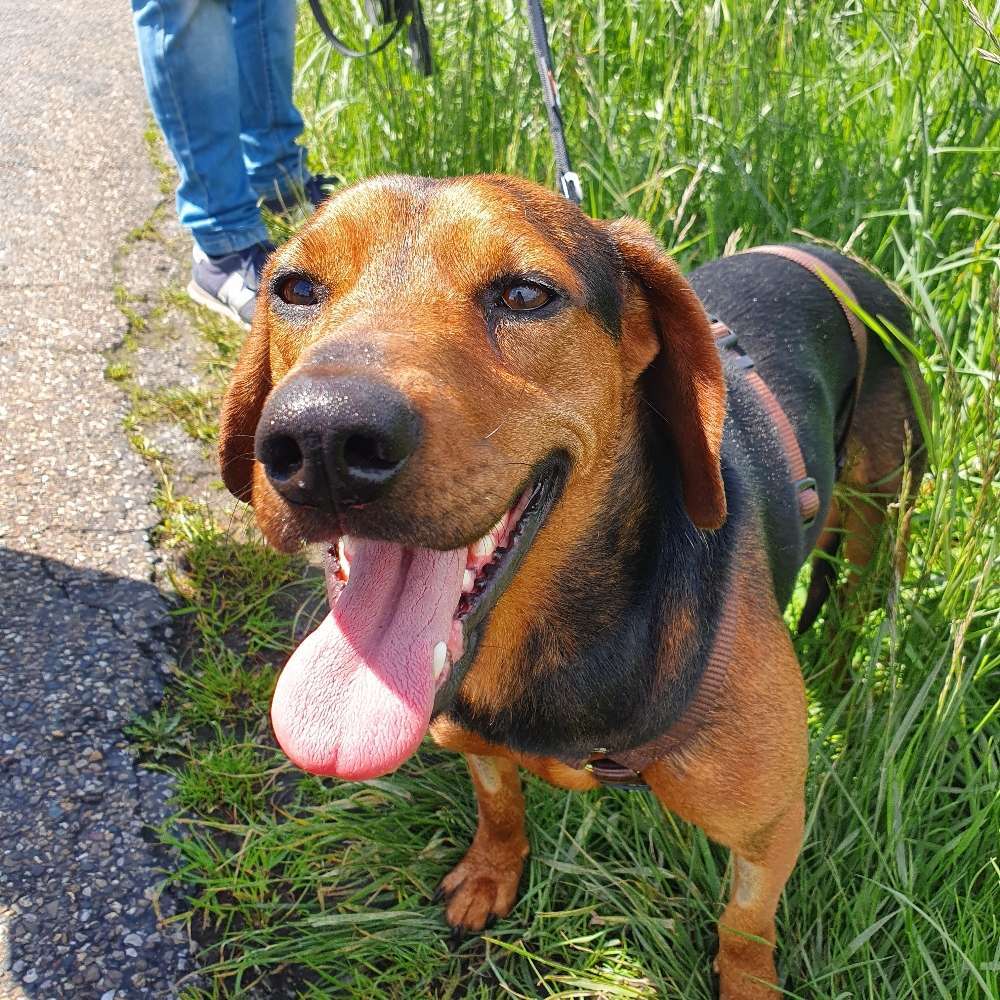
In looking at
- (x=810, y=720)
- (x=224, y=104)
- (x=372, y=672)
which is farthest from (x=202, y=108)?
(x=810, y=720)

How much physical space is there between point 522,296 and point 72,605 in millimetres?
2154

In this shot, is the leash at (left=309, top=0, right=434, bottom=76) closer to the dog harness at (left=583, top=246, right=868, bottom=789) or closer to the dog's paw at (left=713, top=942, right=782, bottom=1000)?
the dog harness at (left=583, top=246, right=868, bottom=789)

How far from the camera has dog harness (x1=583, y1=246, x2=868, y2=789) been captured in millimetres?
2023

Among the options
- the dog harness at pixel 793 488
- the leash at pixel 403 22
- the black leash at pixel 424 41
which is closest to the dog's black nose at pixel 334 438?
the dog harness at pixel 793 488

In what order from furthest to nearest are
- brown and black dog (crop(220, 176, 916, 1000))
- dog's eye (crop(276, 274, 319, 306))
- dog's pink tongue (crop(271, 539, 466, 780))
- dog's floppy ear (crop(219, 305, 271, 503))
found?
dog's floppy ear (crop(219, 305, 271, 503)) < dog's eye (crop(276, 274, 319, 306)) < dog's pink tongue (crop(271, 539, 466, 780)) < brown and black dog (crop(220, 176, 916, 1000))

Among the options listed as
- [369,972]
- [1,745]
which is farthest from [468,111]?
[369,972]

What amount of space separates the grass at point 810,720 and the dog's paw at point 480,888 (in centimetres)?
5

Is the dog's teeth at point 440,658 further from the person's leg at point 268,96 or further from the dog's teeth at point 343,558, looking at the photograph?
the person's leg at point 268,96

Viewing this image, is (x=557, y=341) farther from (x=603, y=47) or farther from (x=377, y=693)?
(x=603, y=47)

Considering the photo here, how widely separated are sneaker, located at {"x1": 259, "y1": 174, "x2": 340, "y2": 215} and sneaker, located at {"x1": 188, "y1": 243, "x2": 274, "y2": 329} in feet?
1.03

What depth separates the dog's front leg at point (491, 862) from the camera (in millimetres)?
2555

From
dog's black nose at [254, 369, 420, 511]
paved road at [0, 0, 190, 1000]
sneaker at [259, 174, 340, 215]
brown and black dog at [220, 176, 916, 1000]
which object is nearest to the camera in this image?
dog's black nose at [254, 369, 420, 511]

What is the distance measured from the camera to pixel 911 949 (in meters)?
2.26

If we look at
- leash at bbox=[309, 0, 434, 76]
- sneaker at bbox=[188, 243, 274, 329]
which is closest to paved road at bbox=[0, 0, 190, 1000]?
sneaker at bbox=[188, 243, 274, 329]
